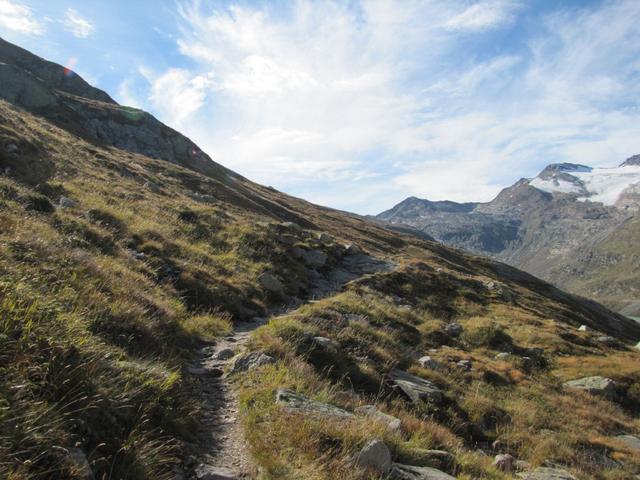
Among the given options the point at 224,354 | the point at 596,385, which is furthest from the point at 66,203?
the point at 596,385

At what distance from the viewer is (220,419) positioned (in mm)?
6875

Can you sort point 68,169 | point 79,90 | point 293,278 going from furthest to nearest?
point 79,90, point 68,169, point 293,278

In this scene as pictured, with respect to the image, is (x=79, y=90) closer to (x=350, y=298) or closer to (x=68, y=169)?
(x=68, y=169)

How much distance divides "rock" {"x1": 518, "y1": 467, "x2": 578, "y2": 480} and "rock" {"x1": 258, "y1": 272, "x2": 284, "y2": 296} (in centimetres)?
1220

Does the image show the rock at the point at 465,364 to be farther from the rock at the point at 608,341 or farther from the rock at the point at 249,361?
the rock at the point at 608,341

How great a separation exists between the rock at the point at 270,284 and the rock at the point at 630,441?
13.2 metres

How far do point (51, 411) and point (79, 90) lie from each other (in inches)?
4490

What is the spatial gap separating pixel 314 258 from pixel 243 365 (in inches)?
786

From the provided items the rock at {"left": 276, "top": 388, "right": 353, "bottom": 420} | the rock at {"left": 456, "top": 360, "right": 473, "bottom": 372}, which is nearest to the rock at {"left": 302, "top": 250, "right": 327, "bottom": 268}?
the rock at {"left": 456, "top": 360, "right": 473, "bottom": 372}

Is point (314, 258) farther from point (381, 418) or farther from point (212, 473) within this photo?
point (212, 473)

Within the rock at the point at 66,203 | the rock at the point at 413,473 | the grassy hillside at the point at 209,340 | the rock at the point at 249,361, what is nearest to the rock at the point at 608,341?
the grassy hillside at the point at 209,340

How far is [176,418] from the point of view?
19.8 feet

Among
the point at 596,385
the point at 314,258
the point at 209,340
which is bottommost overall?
the point at 596,385

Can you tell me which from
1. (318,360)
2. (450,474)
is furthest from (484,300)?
(450,474)
